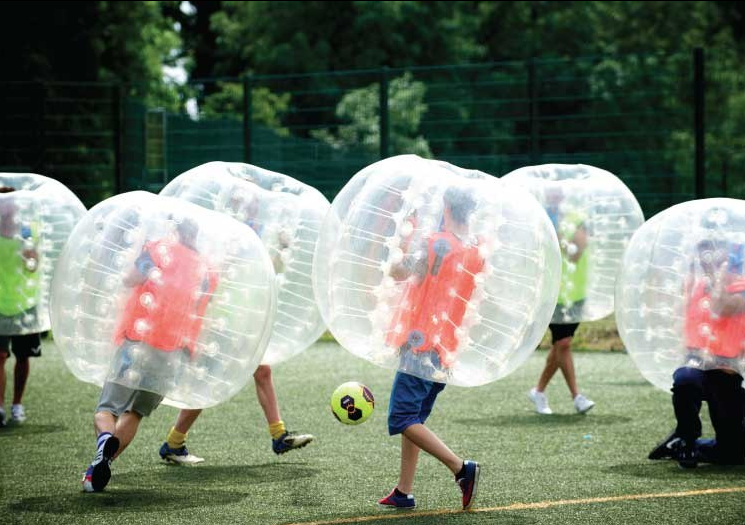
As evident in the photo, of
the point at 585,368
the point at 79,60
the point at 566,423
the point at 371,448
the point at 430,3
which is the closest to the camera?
the point at 371,448

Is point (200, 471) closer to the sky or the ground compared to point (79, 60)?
closer to the ground

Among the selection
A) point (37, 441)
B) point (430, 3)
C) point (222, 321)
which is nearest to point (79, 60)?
point (430, 3)

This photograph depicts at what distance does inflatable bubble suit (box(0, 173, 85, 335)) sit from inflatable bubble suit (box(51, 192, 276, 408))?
6.85 feet

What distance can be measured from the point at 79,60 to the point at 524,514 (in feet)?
62.9

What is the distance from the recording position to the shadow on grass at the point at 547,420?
9.30m

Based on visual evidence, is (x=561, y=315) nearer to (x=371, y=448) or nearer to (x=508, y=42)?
(x=371, y=448)

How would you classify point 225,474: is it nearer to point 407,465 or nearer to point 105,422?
point 105,422

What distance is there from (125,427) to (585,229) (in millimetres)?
4167

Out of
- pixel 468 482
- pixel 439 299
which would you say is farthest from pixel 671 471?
pixel 439 299

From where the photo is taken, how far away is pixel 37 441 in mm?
8602

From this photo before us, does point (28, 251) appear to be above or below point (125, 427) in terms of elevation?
above

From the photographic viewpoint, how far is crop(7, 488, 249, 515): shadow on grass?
645 centimetres

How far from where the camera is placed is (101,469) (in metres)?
6.70

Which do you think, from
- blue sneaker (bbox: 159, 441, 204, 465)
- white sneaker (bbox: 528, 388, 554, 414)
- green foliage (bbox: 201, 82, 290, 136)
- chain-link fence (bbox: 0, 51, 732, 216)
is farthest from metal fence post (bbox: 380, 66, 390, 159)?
blue sneaker (bbox: 159, 441, 204, 465)
